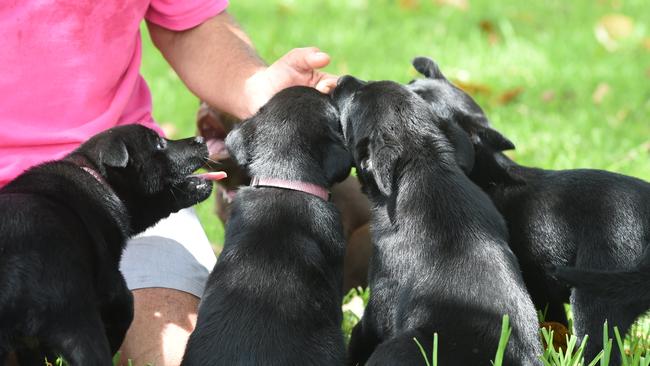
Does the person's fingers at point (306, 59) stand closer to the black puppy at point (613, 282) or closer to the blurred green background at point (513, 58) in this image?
the blurred green background at point (513, 58)

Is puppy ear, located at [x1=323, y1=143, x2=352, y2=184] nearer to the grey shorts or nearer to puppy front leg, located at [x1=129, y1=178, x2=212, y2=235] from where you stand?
puppy front leg, located at [x1=129, y1=178, x2=212, y2=235]

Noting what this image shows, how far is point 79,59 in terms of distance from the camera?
13.8 feet

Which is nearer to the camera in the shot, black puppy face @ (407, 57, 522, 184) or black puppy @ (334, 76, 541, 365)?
black puppy @ (334, 76, 541, 365)

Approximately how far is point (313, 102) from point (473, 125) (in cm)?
76

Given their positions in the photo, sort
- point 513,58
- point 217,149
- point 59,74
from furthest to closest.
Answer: point 513,58 → point 217,149 → point 59,74

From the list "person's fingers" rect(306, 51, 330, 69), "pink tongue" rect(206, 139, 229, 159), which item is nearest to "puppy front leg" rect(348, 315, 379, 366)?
"person's fingers" rect(306, 51, 330, 69)

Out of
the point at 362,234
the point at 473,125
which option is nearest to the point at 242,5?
the point at 362,234

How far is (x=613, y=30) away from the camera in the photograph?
27.7ft

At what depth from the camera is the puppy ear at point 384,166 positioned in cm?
360

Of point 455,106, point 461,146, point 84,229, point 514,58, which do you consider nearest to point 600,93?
point 514,58

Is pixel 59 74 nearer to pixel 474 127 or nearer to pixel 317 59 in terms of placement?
pixel 317 59

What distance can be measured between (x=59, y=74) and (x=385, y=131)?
136cm

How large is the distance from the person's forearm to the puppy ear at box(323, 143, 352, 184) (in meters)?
0.96

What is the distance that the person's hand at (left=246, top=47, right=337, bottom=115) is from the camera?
439 centimetres
